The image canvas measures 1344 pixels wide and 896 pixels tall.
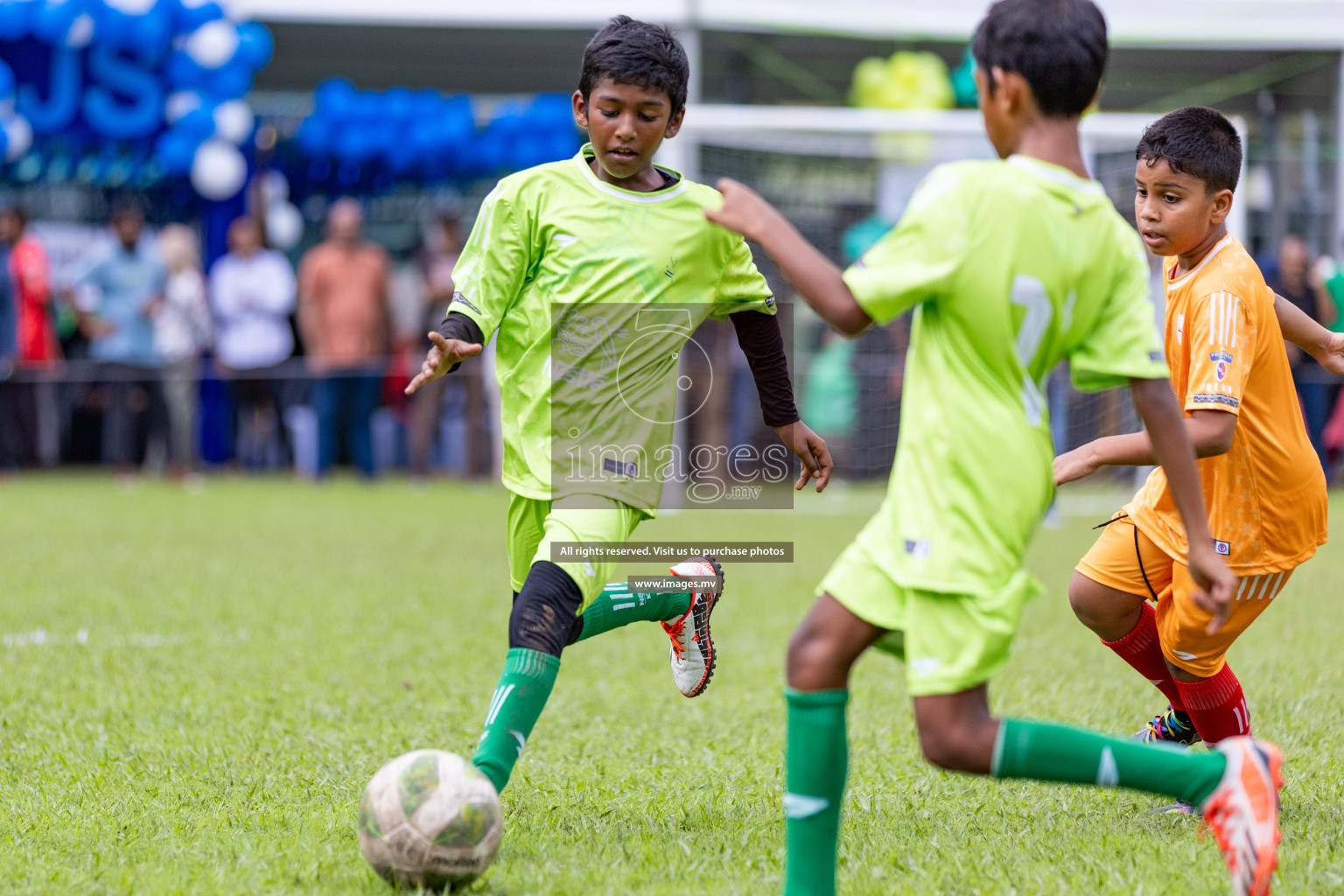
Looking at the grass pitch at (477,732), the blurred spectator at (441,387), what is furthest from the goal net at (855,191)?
the grass pitch at (477,732)

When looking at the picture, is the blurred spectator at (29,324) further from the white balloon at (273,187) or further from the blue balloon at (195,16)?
the blue balloon at (195,16)

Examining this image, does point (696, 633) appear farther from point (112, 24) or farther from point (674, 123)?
point (112, 24)

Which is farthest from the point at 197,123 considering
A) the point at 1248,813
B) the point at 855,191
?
the point at 1248,813

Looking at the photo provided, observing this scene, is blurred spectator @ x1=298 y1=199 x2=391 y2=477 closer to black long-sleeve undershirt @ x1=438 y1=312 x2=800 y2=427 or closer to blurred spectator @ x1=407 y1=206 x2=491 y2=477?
blurred spectator @ x1=407 y1=206 x2=491 y2=477

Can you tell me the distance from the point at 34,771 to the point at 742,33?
1225cm

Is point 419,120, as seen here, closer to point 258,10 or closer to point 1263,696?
point 258,10

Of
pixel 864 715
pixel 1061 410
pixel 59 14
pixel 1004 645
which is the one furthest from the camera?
pixel 59 14

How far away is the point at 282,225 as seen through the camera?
13.7m

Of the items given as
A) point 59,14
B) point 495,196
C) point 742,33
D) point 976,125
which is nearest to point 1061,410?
point 976,125

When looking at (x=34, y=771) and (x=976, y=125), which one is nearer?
(x=34, y=771)

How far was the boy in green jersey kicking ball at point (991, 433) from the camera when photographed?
2646mm

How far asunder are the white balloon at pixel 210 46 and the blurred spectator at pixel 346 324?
5.51 ft

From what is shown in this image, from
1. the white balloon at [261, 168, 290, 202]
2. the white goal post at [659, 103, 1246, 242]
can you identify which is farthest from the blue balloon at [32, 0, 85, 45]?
the white goal post at [659, 103, 1246, 242]

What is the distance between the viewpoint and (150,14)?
1237cm
